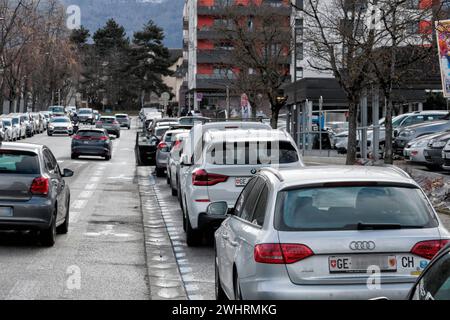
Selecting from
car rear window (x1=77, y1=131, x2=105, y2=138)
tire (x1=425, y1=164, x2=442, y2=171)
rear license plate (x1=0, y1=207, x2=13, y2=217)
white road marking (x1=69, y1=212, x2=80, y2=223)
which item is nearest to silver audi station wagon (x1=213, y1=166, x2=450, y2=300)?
rear license plate (x1=0, y1=207, x2=13, y2=217)

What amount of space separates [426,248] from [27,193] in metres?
8.09

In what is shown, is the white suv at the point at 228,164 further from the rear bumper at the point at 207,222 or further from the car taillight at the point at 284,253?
the car taillight at the point at 284,253

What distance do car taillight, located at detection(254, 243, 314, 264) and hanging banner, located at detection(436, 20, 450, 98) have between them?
14.0 meters

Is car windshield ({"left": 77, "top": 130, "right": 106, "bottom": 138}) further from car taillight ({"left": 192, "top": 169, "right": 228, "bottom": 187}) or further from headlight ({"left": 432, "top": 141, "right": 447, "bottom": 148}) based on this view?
car taillight ({"left": 192, "top": 169, "right": 228, "bottom": 187})

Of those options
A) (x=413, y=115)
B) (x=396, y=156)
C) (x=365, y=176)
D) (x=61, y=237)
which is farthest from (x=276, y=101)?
(x=365, y=176)

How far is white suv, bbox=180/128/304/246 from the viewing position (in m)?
14.1

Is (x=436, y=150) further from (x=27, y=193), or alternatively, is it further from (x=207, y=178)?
(x=27, y=193)

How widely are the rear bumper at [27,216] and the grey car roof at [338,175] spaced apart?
6.42 meters

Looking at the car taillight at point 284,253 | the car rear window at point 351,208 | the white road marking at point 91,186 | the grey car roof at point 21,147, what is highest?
the grey car roof at point 21,147

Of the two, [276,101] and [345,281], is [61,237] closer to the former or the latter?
[345,281]

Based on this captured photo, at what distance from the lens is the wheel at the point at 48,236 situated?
47.2 feet

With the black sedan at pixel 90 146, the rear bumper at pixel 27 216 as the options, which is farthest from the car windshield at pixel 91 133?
the rear bumper at pixel 27 216

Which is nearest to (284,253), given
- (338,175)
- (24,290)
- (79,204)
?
(338,175)

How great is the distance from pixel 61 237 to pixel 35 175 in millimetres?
1742
